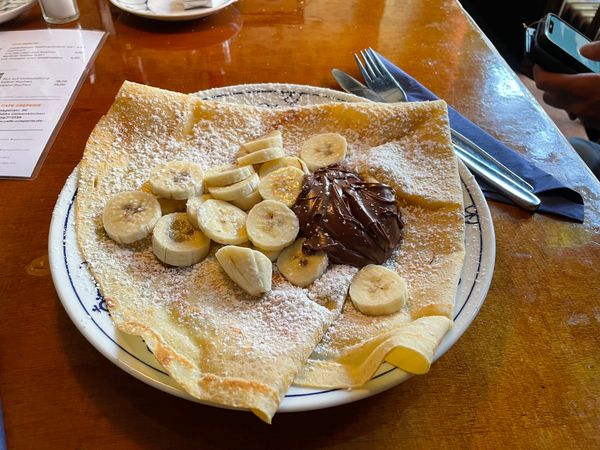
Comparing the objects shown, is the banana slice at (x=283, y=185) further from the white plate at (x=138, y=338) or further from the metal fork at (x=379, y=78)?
the metal fork at (x=379, y=78)

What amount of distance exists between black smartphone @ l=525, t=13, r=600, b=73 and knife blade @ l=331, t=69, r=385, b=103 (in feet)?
2.34

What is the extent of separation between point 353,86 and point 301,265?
0.97 metres

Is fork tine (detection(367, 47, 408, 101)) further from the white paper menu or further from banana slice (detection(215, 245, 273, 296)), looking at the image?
the white paper menu

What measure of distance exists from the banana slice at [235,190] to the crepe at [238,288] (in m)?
0.17

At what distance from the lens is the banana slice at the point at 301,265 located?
44.8 inches

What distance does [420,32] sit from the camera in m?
2.33

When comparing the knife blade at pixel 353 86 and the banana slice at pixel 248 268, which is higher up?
the banana slice at pixel 248 268

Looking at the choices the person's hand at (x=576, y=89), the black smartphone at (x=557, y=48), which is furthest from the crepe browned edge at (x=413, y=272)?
the person's hand at (x=576, y=89)

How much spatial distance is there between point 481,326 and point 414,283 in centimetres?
19

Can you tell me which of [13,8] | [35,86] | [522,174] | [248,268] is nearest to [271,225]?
[248,268]

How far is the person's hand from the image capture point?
6.83 feet

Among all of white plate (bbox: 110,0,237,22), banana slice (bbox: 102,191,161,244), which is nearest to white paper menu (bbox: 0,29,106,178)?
white plate (bbox: 110,0,237,22)

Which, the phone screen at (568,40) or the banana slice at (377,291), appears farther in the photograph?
the phone screen at (568,40)

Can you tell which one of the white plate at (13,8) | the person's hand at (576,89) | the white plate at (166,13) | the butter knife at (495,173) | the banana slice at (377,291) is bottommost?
the person's hand at (576,89)
